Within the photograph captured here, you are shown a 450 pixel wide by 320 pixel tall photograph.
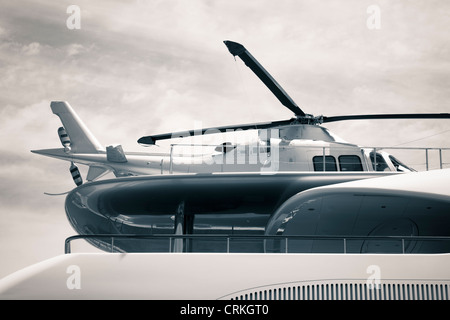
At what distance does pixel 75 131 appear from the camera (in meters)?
22.9

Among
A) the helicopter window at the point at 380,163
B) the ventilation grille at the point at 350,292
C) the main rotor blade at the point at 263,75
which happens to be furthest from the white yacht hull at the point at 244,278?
the main rotor blade at the point at 263,75

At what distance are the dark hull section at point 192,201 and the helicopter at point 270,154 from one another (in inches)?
30.3

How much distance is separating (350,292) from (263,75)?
Answer: 818cm

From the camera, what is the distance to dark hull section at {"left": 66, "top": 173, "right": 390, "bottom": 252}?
42.2 feet

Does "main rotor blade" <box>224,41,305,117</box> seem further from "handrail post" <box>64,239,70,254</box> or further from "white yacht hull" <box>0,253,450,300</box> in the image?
"white yacht hull" <box>0,253,450,300</box>

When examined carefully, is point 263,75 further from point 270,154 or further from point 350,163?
point 350,163

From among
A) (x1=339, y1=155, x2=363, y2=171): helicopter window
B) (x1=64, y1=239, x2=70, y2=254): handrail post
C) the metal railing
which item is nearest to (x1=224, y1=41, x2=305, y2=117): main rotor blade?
(x1=339, y1=155, x2=363, y2=171): helicopter window

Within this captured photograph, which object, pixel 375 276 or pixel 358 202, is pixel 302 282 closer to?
pixel 375 276

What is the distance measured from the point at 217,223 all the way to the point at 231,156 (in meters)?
2.17

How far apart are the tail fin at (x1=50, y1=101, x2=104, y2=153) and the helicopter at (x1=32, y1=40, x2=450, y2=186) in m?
2.50

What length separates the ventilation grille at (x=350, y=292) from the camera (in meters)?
9.17

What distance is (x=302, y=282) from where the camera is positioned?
9.23 meters

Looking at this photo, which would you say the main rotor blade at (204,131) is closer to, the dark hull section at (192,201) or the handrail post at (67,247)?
the dark hull section at (192,201)
